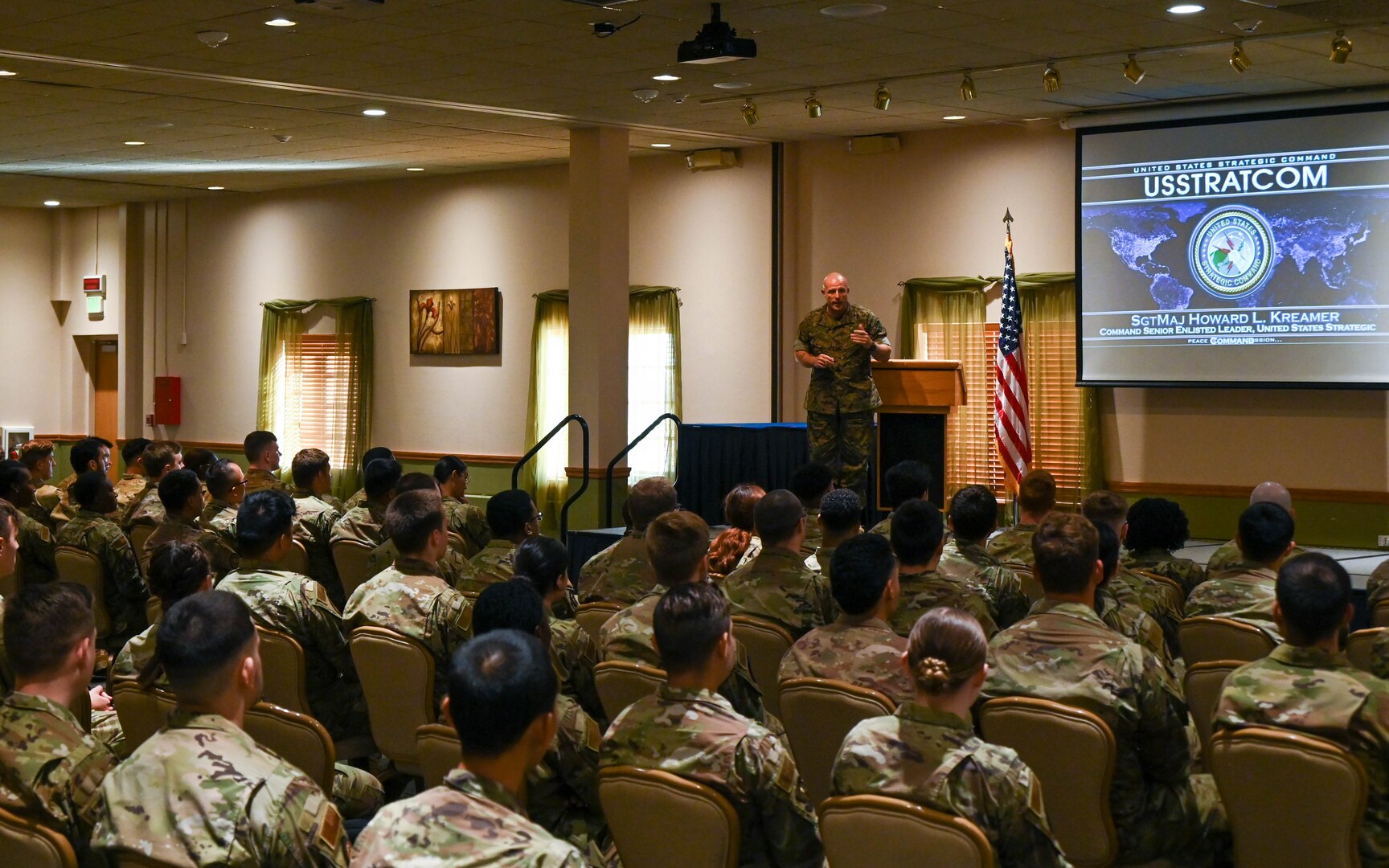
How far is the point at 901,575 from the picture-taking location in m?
4.70

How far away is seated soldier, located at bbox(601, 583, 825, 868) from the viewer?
302cm

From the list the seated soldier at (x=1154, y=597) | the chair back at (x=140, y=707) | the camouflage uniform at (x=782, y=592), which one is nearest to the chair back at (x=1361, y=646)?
the seated soldier at (x=1154, y=597)

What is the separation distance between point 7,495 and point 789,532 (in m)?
4.60

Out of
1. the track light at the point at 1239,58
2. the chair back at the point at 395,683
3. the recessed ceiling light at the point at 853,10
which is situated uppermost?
the recessed ceiling light at the point at 853,10

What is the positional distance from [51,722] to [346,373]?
529 inches

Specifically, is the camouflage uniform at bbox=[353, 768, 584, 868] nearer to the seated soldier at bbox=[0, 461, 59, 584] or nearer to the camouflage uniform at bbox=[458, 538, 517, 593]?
the camouflage uniform at bbox=[458, 538, 517, 593]

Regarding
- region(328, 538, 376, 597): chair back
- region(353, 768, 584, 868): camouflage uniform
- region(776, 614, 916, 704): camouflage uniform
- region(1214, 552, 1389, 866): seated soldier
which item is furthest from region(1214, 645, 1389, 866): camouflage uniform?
region(328, 538, 376, 597): chair back

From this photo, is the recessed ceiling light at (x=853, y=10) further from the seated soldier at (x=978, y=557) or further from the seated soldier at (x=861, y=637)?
the seated soldier at (x=861, y=637)

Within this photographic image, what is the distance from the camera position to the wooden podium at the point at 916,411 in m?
10.8

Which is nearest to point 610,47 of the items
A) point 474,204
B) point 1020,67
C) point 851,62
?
point 851,62

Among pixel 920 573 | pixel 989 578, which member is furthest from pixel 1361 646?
pixel 920 573

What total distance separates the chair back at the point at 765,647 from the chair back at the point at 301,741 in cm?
156

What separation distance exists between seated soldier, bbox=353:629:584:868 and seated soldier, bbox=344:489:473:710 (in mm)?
2262

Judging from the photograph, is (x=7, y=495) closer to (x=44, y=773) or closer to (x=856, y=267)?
(x=44, y=773)
